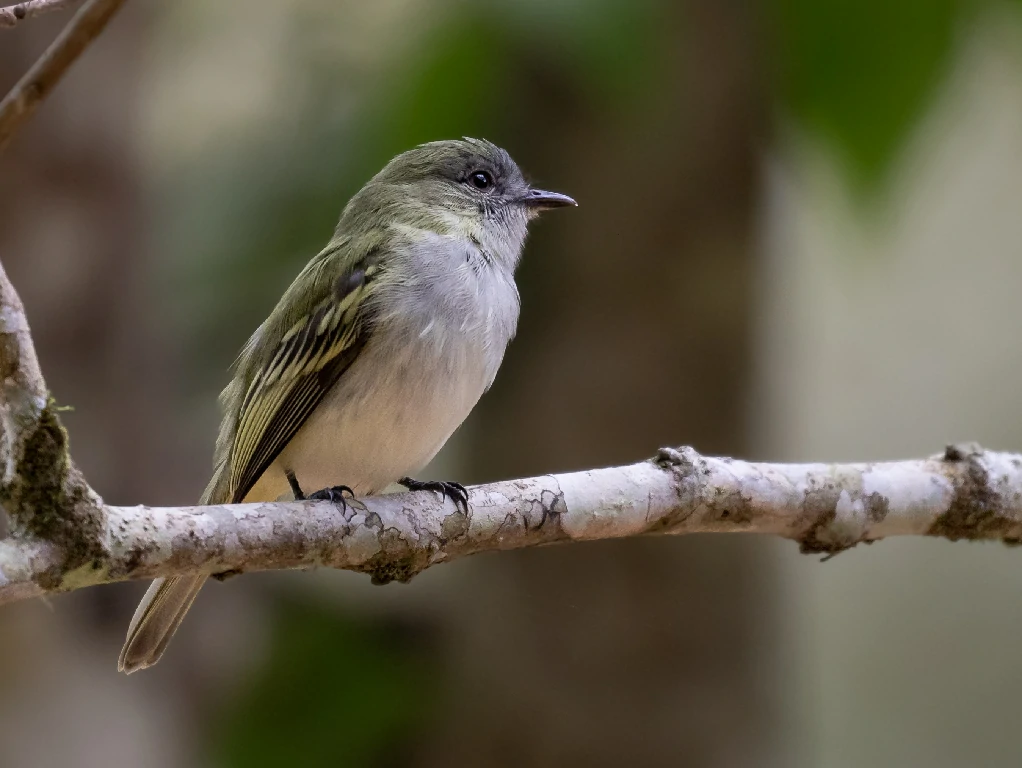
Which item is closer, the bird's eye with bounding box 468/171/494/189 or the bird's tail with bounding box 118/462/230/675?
the bird's tail with bounding box 118/462/230/675

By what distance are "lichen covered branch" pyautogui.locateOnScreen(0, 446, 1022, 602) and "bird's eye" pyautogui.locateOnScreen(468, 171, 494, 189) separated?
45.6 inches

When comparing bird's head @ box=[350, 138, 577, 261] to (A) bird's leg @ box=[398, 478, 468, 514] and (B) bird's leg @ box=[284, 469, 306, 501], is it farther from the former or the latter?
(A) bird's leg @ box=[398, 478, 468, 514]

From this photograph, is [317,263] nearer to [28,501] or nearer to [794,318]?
[28,501]

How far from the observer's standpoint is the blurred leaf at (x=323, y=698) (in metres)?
4.05

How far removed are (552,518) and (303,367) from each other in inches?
28.9

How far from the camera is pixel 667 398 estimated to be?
4.25 metres

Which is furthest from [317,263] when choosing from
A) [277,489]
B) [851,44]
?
[851,44]

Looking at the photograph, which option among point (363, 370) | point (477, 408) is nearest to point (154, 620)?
point (363, 370)

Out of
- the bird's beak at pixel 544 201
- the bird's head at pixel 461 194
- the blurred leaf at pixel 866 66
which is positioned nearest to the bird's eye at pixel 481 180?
the bird's head at pixel 461 194

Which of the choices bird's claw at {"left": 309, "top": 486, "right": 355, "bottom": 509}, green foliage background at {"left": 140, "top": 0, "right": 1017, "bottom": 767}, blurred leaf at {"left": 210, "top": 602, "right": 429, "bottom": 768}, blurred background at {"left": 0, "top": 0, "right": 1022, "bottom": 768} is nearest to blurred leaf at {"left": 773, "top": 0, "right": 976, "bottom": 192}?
green foliage background at {"left": 140, "top": 0, "right": 1017, "bottom": 767}

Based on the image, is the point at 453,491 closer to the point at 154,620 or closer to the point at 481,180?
the point at 154,620

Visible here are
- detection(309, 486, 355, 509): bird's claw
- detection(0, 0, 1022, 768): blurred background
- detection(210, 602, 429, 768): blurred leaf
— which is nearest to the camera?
detection(309, 486, 355, 509): bird's claw

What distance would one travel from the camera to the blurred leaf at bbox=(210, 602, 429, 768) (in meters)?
4.05

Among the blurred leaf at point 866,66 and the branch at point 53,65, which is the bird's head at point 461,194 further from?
the branch at point 53,65
